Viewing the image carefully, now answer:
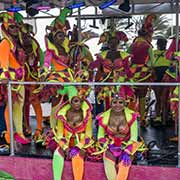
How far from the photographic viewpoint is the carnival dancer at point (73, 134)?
4.55 metres

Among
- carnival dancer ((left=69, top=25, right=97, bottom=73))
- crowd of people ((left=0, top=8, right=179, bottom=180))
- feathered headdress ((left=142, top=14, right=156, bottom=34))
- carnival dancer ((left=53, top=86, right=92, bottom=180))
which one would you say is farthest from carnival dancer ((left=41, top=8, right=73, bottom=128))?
feathered headdress ((left=142, top=14, right=156, bottom=34))

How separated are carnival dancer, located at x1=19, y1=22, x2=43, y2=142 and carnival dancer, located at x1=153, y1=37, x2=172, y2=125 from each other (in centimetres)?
168

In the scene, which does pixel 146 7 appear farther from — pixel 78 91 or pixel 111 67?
pixel 78 91

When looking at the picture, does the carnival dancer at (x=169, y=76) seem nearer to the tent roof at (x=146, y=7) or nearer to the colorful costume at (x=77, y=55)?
the colorful costume at (x=77, y=55)

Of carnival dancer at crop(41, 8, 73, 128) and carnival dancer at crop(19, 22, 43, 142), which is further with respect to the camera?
carnival dancer at crop(19, 22, 43, 142)

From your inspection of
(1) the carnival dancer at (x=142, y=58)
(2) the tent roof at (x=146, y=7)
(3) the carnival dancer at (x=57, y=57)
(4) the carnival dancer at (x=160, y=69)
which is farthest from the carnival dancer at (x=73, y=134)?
(2) the tent roof at (x=146, y=7)

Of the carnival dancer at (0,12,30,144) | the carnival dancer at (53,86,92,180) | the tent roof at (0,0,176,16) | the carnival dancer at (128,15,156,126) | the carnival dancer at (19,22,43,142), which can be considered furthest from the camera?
the tent roof at (0,0,176,16)

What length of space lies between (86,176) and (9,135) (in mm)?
1036

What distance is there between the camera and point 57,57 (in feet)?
16.4

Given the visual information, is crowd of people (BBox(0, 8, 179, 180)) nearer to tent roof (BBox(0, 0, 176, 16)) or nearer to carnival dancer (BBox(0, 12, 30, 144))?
carnival dancer (BBox(0, 12, 30, 144))

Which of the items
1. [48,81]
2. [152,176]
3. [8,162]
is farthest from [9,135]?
[152,176]

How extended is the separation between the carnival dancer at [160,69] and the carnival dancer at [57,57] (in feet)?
5.71

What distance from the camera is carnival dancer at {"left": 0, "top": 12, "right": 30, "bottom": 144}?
4.88 m

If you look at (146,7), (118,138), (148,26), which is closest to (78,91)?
(118,138)
